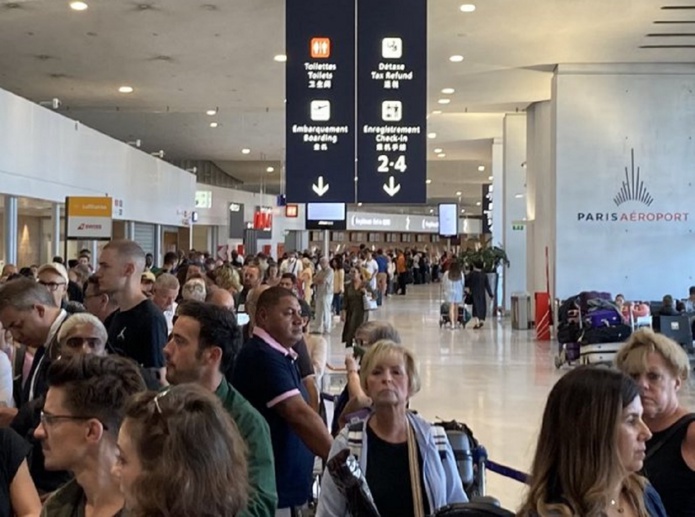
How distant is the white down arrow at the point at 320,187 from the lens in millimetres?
8984

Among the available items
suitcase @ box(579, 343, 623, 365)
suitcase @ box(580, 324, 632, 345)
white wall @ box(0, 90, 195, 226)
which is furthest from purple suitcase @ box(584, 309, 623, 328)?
white wall @ box(0, 90, 195, 226)

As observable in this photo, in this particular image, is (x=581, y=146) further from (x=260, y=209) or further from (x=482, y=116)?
(x=260, y=209)

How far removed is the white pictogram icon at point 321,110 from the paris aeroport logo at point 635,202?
26.1 feet

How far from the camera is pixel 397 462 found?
2.96 metres

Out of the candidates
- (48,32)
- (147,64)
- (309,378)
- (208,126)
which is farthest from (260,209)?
(309,378)

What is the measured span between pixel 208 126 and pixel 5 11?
1370 cm

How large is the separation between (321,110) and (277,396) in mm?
6274

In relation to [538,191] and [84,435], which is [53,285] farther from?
[538,191]

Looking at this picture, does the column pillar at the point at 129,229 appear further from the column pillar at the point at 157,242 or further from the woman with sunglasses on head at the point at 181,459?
the woman with sunglasses on head at the point at 181,459

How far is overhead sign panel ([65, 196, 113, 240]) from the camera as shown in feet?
39.0

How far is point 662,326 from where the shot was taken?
12891 millimetres

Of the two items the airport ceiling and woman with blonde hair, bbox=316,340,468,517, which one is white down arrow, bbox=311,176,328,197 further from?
woman with blonde hair, bbox=316,340,468,517

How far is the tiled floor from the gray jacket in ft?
2.82

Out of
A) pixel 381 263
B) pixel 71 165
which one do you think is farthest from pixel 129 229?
pixel 381 263
